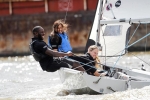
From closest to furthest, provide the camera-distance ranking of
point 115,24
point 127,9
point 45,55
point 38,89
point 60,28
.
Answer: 1. point 45,55
2. point 60,28
3. point 127,9
4. point 115,24
5. point 38,89

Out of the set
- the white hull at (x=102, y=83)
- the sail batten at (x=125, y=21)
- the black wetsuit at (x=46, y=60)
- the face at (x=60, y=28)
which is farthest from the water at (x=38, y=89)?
the sail batten at (x=125, y=21)

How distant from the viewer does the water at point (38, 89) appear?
10844mm

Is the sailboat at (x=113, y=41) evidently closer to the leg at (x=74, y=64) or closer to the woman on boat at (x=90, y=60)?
the leg at (x=74, y=64)

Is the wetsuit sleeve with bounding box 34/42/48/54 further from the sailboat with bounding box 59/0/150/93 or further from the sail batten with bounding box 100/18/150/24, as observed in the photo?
the sail batten with bounding box 100/18/150/24

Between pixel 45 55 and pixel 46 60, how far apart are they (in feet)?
0.41

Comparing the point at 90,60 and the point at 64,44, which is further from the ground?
the point at 64,44

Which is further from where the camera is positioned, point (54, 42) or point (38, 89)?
point (38, 89)

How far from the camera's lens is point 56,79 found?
53.2ft

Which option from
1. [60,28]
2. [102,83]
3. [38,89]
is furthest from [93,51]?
[38,89]

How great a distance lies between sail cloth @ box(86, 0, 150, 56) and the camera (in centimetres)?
1302

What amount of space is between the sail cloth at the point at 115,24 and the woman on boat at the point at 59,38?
1.08m

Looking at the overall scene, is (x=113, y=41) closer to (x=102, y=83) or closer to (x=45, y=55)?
(x=102, y=83)

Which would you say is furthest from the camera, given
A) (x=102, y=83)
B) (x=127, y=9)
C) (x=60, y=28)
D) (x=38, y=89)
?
(x=38, y=89)

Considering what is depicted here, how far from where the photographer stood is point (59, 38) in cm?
1224
